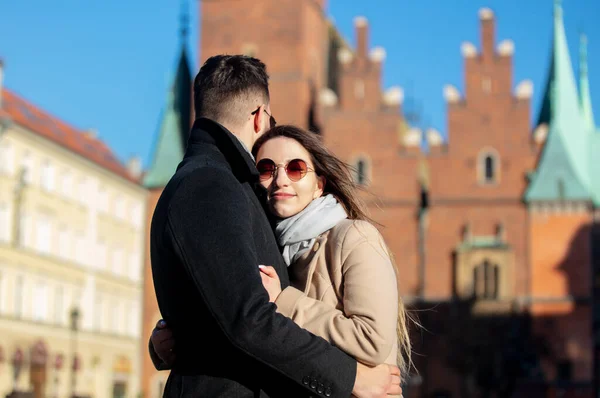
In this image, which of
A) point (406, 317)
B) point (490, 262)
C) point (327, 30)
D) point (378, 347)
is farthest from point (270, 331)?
point (327, 30)

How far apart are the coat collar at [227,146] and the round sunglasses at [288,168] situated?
0.22 meters

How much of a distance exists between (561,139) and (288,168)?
41424 millimetres

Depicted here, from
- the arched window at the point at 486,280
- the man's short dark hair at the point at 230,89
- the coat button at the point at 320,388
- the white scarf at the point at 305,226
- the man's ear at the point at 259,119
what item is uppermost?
the arched window at the point at 486,280

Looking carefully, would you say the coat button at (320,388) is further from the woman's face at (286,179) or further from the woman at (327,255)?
the woman's face at (286,179)

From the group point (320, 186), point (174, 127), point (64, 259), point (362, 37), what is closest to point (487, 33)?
point (362, 37)

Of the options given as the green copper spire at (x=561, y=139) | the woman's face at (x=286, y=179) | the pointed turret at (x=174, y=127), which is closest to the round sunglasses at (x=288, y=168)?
the woman's face at (x=286, y=179)

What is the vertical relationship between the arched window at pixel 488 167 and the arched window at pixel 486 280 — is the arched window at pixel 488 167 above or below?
above

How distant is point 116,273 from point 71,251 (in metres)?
6.28

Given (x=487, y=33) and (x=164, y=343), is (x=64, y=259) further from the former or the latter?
(x=164, y=343)

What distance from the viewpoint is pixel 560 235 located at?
42.9 metres

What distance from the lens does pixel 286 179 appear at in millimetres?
4219

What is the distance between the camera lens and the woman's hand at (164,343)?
3.85 m

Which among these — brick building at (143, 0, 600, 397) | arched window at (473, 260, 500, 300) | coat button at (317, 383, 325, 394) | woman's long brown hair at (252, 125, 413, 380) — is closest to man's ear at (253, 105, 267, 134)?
woman's long brown hair at (252, 125, 413, 380)

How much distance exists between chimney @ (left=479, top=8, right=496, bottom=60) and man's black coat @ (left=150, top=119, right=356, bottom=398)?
1596 inches
